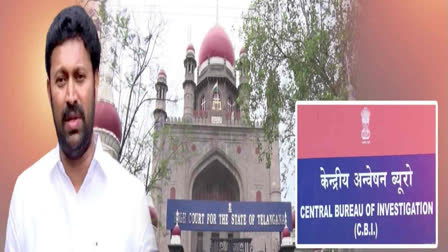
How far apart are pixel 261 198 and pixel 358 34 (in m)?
1.10

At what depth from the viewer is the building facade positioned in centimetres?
312

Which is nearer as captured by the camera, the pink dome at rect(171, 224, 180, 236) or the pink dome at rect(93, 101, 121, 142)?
the pink dome at rect(93, 101, 121, 142)

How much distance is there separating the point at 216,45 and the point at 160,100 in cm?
49

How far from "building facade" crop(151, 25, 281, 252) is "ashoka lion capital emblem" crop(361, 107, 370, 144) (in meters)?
0.68

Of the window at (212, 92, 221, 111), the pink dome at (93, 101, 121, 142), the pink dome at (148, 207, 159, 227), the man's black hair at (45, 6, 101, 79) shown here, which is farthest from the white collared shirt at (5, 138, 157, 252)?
the window at (212, 92, 221, 111)

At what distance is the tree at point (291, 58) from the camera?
3014 mm

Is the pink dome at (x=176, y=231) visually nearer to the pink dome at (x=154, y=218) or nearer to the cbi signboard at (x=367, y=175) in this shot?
the pink dome at (x=154, y=218)

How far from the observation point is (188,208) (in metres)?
2.95

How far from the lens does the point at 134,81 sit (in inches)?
123

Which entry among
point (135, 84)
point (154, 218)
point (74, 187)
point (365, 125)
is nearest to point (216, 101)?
point (135, 84)

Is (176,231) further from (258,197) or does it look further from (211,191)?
(258,197)

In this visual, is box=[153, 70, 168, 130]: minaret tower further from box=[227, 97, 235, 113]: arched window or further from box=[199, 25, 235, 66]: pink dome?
box=[227, 97, 235, 113]: arched window

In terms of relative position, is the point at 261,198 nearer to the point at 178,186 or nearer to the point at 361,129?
the point at 178,186

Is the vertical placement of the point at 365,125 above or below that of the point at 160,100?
below
